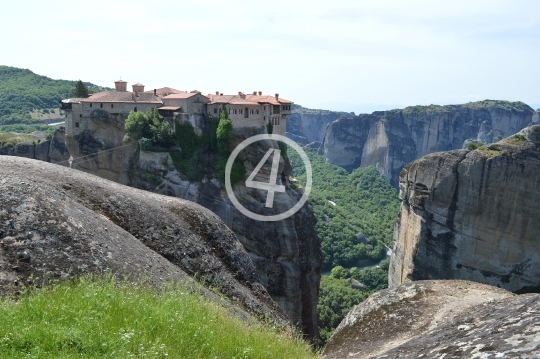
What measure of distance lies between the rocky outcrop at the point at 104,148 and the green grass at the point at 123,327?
→ 133 ft

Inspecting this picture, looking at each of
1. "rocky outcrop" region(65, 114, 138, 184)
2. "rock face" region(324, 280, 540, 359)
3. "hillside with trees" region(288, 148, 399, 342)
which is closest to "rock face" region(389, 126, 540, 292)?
"hillside with trees" region(288, 148, 399, 342)

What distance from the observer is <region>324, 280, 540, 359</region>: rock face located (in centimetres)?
500

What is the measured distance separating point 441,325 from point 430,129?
13794 cm

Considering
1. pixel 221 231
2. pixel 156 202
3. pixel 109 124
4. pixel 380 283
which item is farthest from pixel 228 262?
pixel 380 283

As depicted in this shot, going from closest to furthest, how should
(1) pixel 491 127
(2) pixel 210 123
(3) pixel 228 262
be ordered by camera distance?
(3) pixel 228 262 < (2) pixel 210 123 < (1) pixel 491 127

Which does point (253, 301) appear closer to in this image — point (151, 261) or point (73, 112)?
point (151, 261)

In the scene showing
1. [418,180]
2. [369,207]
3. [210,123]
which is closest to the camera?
[418,180]

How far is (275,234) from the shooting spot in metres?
40.5

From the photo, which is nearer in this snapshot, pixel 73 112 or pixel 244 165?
pixel 244 165

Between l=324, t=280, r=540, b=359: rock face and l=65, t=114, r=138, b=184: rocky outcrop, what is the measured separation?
133 ft

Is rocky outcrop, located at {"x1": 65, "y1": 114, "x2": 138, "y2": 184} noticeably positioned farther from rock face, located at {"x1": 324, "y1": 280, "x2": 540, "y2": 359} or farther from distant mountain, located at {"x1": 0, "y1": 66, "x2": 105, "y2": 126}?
distant mountain, located at {"x1": 0, "y1": 66, "x2": 105, "y2": 126}

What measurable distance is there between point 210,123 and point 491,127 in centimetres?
10469

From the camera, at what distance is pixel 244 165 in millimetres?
42094

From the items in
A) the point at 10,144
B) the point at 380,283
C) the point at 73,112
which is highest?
the point at 73,112
